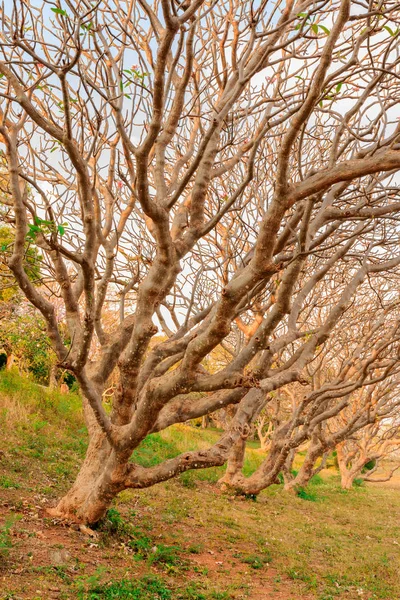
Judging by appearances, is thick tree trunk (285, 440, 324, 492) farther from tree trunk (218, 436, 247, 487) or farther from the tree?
the tree

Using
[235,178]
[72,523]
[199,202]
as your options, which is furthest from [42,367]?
[199,202]

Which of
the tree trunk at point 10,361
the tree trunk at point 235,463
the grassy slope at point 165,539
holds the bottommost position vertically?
the grassy slope at point 165,539

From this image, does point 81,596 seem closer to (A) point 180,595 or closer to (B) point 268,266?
(A) point 180,595

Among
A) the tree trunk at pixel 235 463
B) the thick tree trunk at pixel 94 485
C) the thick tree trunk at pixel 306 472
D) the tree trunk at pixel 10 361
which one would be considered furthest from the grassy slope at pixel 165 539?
the tree trunk at pixel 10 361

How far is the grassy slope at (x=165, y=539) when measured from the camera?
4.38m

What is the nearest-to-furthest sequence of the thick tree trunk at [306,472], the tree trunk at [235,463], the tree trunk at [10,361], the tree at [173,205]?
the tree at [173,205]
the tree trunk at [235,463]
the thick tree trunk at [306,472]
the tree trunk at [10,361]

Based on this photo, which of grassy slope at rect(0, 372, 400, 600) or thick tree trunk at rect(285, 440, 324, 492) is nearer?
grassy slope at rect(0, 372, 400, 600)

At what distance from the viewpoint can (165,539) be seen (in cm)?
632

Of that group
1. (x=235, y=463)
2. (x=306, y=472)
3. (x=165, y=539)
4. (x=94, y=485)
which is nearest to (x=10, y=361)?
(x=235, y=463)

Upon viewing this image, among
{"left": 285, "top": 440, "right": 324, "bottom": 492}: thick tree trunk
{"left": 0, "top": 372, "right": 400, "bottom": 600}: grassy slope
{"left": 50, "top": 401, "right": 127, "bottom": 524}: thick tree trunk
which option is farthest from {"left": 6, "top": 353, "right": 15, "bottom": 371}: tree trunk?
{"left": 50, "top": 401, "right": 127, "bottom": 524}: thick tree trunk

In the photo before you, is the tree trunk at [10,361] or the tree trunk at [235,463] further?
the tree trunk at [10,361]

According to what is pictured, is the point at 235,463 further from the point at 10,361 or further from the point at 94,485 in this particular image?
the point at 10,361

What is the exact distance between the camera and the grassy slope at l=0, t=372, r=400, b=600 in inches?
172

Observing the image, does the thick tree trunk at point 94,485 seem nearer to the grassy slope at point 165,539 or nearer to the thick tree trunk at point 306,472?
the grassy slope at point 165,539
